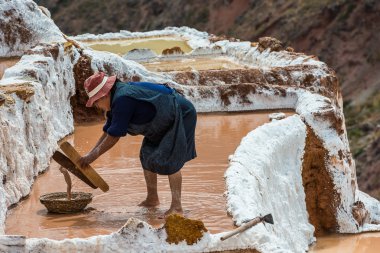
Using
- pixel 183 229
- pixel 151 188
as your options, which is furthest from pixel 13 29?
pixel 183 229

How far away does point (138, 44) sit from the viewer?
2545 centimetres

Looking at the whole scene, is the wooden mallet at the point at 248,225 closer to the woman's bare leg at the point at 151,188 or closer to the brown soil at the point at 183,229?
the brown soil at the point at 183,229

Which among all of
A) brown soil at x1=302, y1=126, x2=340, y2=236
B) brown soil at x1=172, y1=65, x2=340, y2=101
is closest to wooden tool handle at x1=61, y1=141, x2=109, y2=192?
brown soil at x1=302, y1=126, x2=340, y2=236

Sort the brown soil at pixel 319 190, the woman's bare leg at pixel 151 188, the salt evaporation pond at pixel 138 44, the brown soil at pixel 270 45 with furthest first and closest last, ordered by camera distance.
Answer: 1. the salt evaporation pond at pixel 138 44
2. the brown soil at pixel 270 45
3. the brown soil at pixel 319 190
4. the woman's bare leg at pixel 151 188

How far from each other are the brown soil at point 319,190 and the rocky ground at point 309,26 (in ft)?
64.6

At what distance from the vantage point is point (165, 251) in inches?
321

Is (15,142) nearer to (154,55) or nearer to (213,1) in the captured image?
(154,55)

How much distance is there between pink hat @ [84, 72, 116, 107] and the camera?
890 cm

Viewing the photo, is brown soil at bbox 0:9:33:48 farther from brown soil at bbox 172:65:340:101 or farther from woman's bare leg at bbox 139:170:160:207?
woman's bare leg at bbox 139:170:160:207

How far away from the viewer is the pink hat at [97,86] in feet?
29.2

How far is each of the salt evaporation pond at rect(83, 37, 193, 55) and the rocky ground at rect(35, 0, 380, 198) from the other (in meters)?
9.55

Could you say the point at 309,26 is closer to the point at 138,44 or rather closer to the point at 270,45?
the point at 138,44

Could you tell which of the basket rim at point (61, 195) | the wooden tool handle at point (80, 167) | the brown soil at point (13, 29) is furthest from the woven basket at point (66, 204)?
the brown soil at point (13, 29)

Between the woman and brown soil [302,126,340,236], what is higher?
the woman
